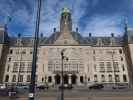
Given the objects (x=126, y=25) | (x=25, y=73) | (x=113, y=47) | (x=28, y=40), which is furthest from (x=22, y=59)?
(x=126, y=25)

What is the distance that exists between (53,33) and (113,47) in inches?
959

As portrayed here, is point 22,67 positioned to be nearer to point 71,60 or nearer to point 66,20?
point 71,60

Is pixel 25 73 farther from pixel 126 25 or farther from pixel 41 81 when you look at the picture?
pixel 126 25

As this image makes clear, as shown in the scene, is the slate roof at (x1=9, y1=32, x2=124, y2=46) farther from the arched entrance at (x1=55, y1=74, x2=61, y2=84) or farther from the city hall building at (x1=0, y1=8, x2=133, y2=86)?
the arched entrance at (x1=55, y1=74, x2=61, y2=84)

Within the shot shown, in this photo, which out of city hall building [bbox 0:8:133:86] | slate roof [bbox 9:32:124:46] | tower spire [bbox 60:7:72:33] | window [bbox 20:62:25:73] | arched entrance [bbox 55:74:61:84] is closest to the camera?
arched entrance [bbox 55:74:61:84]

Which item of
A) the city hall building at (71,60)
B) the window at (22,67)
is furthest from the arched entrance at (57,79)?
the window at (22,67)

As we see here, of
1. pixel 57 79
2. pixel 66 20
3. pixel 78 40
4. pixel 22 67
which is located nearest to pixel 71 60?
pixel 57 79

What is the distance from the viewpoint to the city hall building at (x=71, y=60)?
6425cm

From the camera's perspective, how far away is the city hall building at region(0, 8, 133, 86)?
6425 cm

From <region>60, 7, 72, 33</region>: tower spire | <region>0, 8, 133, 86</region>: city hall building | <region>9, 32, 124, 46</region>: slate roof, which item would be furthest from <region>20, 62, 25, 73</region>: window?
<region>60, 7, 72, 33</region>: tower spire

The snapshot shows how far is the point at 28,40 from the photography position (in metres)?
76.0

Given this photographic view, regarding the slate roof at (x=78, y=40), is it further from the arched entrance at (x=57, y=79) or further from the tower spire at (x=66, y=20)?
the arched entrance at (x=57, y=79)

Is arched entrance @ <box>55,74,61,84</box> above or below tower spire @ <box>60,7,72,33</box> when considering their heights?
below

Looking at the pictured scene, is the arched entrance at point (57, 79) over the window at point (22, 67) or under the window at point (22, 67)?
under
